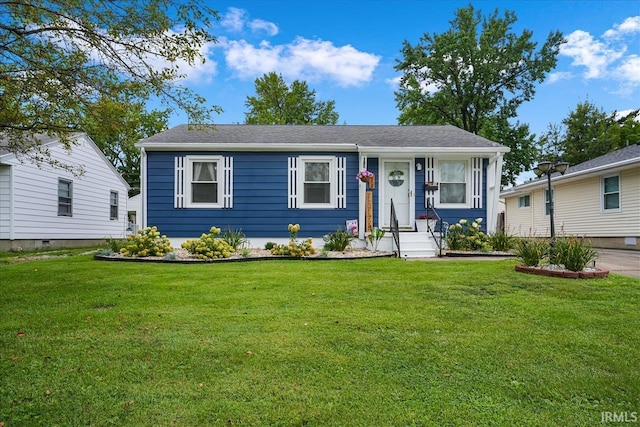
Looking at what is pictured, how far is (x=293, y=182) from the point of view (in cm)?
992

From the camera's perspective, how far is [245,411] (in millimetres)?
1892

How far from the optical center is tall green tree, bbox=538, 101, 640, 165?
85.2ft

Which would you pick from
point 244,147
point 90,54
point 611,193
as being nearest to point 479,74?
point 611,193

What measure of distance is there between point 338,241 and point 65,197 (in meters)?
→ 10.6

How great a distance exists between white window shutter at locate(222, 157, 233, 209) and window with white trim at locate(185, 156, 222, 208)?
120 millimetres

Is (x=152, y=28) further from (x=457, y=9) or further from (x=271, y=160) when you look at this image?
(x=457, y=9)

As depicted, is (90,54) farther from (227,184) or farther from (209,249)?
(227,184)

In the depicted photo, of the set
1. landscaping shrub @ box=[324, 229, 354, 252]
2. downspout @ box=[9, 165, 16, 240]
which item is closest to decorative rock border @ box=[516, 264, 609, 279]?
landscaping shrub @ box=[324, 229, 354, 252]

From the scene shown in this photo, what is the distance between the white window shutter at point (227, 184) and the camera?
32.2 ft

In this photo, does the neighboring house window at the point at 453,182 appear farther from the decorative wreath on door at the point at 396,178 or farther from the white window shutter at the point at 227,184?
the white window shutter at the point at 227,184

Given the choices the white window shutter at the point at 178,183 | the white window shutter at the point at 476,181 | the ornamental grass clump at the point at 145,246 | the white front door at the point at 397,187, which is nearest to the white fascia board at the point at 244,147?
the white window shutter at the point at 178,183

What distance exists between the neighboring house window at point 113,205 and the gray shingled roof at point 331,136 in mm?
6707

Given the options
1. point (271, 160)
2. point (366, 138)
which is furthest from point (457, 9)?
point (271, 160)

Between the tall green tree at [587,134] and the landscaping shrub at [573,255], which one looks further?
the tall green tree at [587,134]
